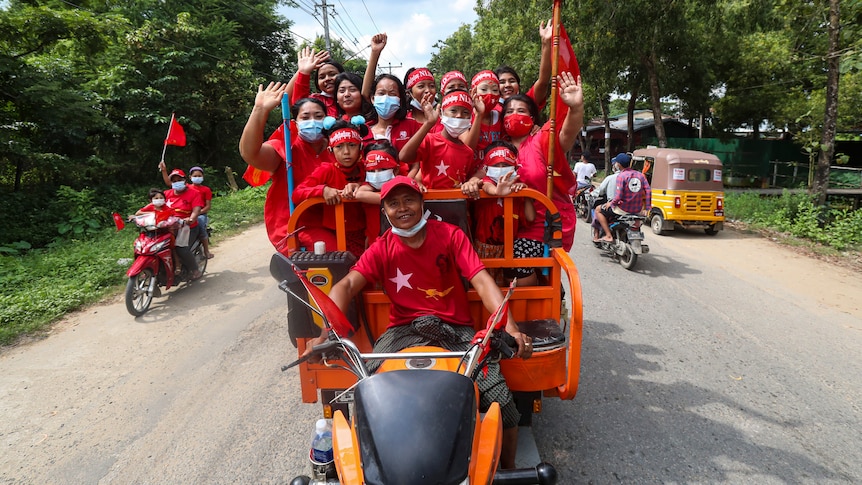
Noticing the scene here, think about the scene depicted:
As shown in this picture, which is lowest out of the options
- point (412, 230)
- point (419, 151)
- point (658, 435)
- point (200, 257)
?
point (658, 435)

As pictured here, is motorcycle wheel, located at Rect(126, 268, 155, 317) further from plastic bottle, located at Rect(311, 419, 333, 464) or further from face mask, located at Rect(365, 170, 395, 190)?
plastic bottle, located at Rect(311, 419, 333, 464)

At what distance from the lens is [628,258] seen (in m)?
7.86

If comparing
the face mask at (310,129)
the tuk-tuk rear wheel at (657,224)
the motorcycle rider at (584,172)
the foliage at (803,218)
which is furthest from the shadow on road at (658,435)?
the motorcycle rider at (584,172)

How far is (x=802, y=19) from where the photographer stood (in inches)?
461

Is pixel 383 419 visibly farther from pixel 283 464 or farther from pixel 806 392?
pixel 806 392

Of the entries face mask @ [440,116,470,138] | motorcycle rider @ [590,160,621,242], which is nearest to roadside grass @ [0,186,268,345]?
face mask @ [440,116,470,138]

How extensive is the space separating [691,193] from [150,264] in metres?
10.4

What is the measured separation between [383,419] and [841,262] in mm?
9446

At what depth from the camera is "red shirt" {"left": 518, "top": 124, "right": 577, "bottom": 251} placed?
344 cm

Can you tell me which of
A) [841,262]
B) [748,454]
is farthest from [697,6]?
[748,454]

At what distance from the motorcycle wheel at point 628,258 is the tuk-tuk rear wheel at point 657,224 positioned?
3641 mm

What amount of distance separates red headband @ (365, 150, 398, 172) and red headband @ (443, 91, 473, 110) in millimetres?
672

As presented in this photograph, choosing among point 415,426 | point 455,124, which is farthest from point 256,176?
point 415,426

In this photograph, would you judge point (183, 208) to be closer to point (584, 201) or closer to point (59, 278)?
point (59, 278)
